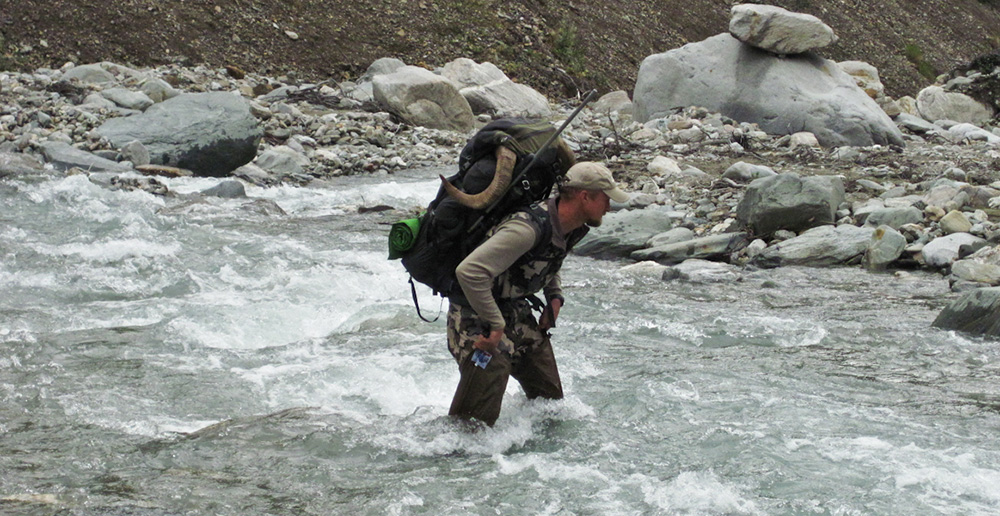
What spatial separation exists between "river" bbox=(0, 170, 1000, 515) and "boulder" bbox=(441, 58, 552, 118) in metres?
12.1

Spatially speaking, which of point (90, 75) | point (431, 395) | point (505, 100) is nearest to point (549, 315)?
point (431, 395)

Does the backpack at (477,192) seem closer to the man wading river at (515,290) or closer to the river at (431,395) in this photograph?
the man wading river at (515,290)

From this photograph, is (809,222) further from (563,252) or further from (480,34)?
(480,34)

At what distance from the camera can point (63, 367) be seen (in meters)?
6.47

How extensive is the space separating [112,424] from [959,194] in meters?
9.65

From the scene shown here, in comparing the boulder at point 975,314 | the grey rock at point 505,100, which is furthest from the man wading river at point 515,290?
the grey rock at point 505,100

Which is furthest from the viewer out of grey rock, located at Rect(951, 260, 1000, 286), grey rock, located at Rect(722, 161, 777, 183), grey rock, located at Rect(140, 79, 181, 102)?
grey rock, located at Rect(140, 79, 181, 102)

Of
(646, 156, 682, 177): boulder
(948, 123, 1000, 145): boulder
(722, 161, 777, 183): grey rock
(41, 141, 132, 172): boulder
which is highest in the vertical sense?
(722, 161, 777, 183): grey rock

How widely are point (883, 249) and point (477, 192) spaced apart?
22.3 feet

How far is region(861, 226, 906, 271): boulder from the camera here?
9.98 meters

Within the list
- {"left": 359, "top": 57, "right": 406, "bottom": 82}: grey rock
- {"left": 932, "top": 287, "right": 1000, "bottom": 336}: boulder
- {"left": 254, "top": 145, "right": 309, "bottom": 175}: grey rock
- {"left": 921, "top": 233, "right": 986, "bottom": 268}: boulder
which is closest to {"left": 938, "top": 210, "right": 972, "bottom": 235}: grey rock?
{"left": 921, "top": 233, "right": 986, "bottom": 268}: boulder

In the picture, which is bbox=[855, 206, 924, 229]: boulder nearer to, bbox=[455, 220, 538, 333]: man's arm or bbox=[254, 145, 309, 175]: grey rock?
bbox=[455, 220, 538, 333]: man's arm

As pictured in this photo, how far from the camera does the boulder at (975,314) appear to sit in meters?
7.45

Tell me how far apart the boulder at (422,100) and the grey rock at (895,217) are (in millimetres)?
10310
